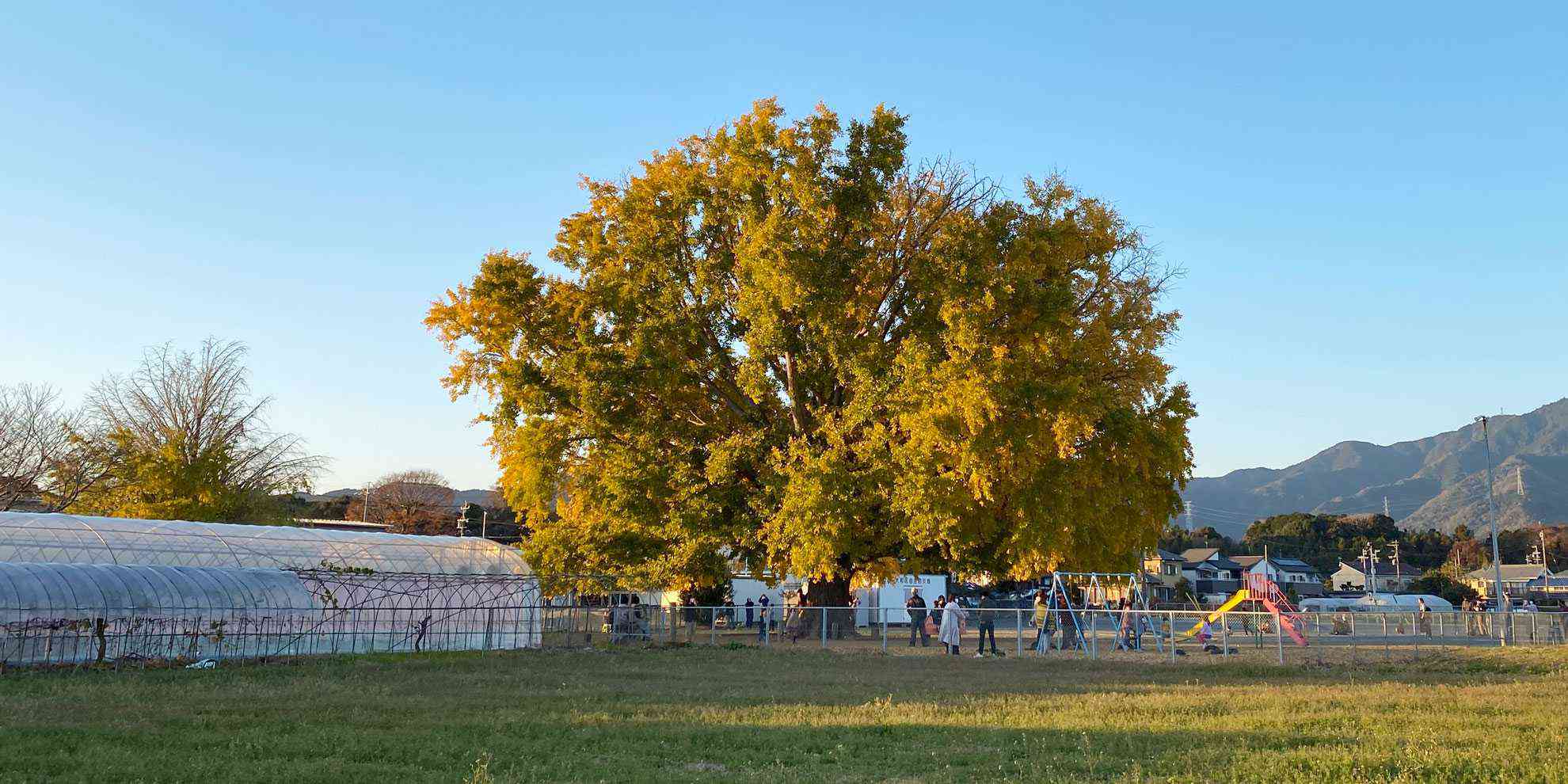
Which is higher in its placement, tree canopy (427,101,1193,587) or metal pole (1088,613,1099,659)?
tree canopy (427,101,1193,587)

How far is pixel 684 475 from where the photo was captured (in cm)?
3472

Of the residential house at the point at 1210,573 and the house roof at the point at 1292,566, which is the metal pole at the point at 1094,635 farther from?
the house roof at the point at 1292,566

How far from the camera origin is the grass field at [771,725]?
410 inches

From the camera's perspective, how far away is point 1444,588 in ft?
319

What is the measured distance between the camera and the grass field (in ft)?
34.1

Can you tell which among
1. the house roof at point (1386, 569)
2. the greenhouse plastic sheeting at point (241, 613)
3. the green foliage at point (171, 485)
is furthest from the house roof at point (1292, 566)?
the green foliage at point (171, 485)

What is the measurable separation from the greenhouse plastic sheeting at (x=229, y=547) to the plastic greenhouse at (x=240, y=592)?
0.04m

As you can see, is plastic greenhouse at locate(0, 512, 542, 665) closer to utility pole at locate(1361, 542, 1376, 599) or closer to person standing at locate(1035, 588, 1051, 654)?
person standing at locate(1035, 588, 1051, 654)

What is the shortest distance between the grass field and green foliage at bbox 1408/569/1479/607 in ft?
266

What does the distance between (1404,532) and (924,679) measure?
145772 millimetres

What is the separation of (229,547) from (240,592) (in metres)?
5.76

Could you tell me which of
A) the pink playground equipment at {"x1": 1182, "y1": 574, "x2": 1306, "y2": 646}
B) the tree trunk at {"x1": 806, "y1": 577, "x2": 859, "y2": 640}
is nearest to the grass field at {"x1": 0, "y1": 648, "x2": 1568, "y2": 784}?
the pink playground equipment at {"x1": 1182, "y1": 574, "x2": 1306, "y2": 646}

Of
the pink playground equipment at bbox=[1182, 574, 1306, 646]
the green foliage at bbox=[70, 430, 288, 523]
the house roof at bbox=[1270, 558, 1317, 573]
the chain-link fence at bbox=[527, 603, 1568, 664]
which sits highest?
the green foliage at bbox=[70, 430, 288, 523]

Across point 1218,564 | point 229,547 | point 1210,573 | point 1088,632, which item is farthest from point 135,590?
point 1218,564
